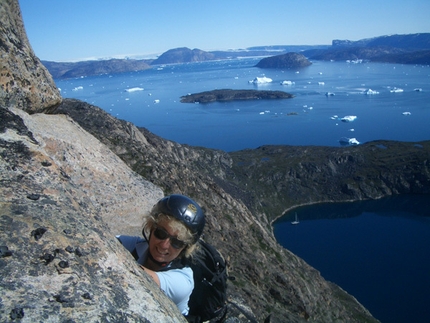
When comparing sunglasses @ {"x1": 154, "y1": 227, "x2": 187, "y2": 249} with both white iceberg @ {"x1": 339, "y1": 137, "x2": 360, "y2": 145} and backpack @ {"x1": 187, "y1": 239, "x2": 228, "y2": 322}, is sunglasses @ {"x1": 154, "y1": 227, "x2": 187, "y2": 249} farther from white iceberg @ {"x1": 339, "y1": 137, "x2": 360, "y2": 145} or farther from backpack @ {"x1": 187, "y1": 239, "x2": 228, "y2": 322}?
white iceberg @ {"x1": 339, "y1": 137, "x2": 360, "y2": 145}

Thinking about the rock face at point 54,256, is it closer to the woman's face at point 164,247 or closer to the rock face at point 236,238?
the woman's face at point 164,247

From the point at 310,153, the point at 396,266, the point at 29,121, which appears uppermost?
the point at 29,121

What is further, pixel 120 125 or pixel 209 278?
pixel 120 125

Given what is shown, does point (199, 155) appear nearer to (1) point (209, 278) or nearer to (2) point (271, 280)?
(2) point (271, 280)

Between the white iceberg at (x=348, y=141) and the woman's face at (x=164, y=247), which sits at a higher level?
the woman's face at (x=164, y=247)

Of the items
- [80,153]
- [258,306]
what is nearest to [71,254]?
[80,153]

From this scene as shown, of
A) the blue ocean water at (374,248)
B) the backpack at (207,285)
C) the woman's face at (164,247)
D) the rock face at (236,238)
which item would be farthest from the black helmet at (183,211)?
the blue ocean water at (374,248)

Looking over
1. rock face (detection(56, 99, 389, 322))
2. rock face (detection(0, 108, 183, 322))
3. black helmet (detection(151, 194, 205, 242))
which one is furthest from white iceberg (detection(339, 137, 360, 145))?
rock face (detection(0, 108, 183, 322))
